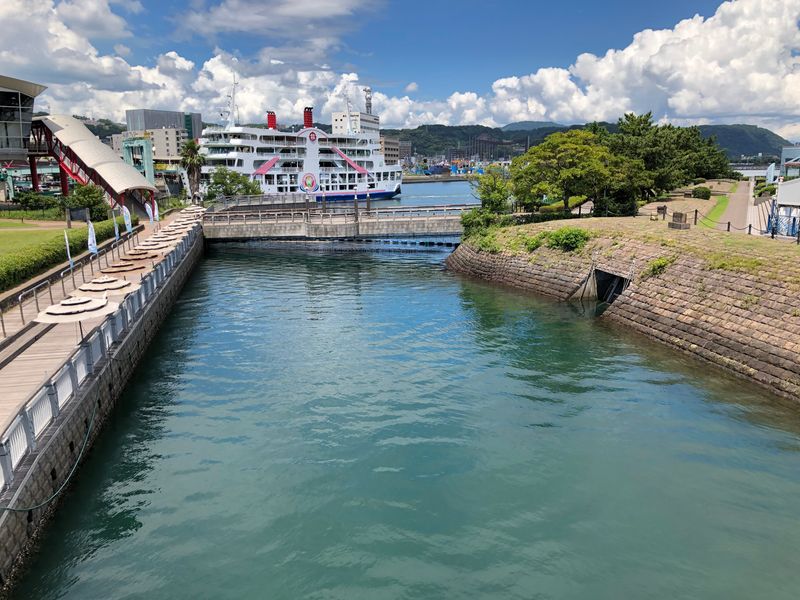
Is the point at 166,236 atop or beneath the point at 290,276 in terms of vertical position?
atop

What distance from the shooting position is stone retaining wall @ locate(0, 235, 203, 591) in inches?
383

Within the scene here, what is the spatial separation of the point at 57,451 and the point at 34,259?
19774 millimetres

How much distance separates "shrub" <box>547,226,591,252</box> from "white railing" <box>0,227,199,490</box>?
24.5 m

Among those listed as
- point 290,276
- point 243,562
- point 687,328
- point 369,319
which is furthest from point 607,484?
point 290,276

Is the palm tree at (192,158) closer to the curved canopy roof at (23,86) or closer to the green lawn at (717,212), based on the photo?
the curved canopy roof at (23,86)

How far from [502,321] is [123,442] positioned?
18334mm

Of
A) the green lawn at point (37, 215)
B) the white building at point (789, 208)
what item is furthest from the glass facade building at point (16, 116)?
the white building at point (789, 208)

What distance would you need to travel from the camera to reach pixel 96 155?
63.3 m

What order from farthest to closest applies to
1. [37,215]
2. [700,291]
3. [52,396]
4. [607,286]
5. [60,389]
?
[37,215] < [607,286] < [700,291] < [60,389] < [52,396]

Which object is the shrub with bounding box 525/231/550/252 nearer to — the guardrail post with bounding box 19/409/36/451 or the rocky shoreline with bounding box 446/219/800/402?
the rocky shoreline with bounding box 446/219/800/402

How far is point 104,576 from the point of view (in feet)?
34.1

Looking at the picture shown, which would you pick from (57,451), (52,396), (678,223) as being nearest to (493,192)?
(678,223)

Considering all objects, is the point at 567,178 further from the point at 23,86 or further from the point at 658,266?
the point at 23,86

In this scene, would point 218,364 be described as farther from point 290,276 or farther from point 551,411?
point 290,276
